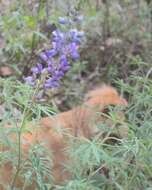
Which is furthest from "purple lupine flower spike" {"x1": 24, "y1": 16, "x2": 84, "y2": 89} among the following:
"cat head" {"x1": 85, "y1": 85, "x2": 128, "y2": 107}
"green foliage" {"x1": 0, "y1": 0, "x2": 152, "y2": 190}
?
"cat head" {"x1": 85, "y1": 85, "x2": 128, "y2": 107}

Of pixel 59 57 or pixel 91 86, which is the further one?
pixel 91 86

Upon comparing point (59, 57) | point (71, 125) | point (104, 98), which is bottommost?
point (71, 125)

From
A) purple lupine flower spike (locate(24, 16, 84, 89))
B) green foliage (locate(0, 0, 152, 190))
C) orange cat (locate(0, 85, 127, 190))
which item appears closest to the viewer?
green foliage (locate(0, 0, 152, 190))

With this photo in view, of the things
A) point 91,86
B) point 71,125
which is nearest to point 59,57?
point 71,125

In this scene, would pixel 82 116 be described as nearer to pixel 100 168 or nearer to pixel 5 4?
pixel 100 168

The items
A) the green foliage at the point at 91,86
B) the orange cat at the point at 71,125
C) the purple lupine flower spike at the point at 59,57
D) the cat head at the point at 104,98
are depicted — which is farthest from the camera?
the cat head at the point at 104,98

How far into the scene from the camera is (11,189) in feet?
6.98

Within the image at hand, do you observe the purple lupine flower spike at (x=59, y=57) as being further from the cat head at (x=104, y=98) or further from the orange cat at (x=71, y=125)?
the cat head at (x=104, y=98)

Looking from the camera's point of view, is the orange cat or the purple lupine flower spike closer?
the purple lupine flower spike

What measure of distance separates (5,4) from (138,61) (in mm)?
1804

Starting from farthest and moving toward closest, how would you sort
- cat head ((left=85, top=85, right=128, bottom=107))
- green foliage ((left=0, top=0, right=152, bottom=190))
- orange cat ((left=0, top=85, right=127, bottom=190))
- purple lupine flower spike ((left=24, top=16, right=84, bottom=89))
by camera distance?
cat head ((left=85, top=85, right=128, bottom=107)), orange cat ((left=0, top=85, right=127, bottom=190)), purple lupine flower spike ((left=24, top=16, right=84, bottom=89)), green foliage ((left=0, top=0, right=152, bottom=190))

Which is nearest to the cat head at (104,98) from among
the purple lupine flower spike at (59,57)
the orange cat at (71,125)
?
the orange cat at (71,125)

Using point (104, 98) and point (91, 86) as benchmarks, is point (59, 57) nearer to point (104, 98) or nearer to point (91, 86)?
point (104, 98)

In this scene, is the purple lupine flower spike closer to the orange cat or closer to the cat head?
the orange cat
